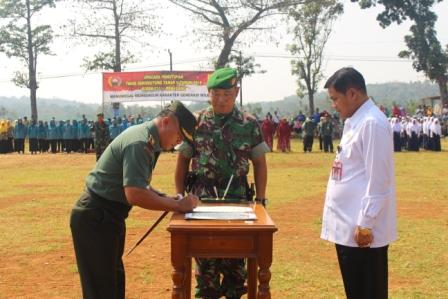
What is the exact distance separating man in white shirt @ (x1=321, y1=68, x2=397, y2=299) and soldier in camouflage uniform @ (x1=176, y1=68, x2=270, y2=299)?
0.83m

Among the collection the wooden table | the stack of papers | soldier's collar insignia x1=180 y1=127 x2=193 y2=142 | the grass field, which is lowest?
the grass field

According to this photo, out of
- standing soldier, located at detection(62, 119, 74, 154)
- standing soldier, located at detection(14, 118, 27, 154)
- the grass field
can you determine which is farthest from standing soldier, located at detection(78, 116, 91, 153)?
the grass field


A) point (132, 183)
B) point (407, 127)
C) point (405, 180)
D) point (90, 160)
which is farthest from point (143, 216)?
point (407, 127)

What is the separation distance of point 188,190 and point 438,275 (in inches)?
123

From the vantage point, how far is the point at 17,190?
1446 centimetres

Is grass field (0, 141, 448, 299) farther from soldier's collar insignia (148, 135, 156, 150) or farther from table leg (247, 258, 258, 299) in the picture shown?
soldier's collar insignia (148, 135, 156, 150)

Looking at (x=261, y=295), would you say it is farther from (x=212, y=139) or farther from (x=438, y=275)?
(x=438, y=275)

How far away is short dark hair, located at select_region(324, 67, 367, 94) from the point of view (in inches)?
147

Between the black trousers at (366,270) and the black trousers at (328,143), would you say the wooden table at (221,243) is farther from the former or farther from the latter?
the black trousers at (328,143)

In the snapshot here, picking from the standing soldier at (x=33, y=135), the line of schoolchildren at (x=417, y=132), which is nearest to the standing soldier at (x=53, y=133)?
the standing soldier at (x=33, y=135)

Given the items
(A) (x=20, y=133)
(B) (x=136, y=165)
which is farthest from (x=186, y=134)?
(A) (x=20, y=133)

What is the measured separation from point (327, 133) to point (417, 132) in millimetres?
4584

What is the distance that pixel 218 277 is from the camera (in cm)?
452

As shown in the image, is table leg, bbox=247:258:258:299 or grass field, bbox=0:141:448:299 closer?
table leg, bbox=247:258:258:299
